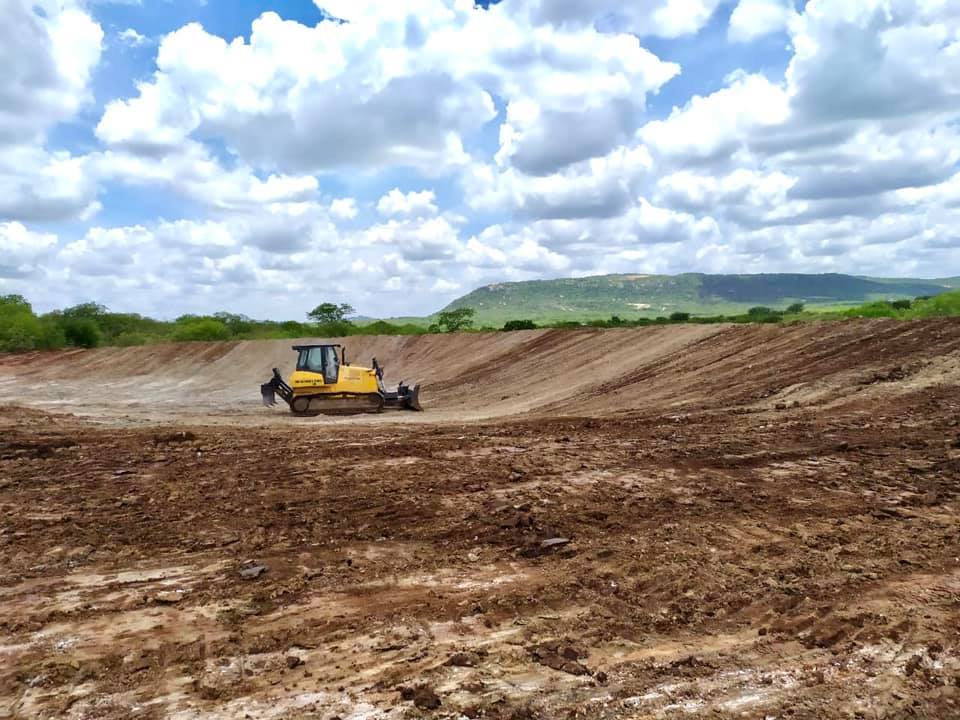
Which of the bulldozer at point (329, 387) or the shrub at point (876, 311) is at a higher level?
the shrub at point (876, 311)

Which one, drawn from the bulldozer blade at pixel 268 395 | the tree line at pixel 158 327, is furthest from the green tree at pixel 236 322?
the bulldozer blade at pixel 268 395

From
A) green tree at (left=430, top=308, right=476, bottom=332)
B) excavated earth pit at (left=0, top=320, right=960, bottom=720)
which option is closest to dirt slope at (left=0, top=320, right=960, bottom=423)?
excavated earth pit at (left=0, top=320, right=960, bottom=720)

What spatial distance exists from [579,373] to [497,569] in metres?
19.9

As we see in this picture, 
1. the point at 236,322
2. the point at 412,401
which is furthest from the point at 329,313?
the point at 412,401

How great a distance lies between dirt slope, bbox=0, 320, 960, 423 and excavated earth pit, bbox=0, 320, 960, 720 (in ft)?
9.06

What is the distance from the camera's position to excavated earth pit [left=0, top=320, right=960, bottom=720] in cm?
432

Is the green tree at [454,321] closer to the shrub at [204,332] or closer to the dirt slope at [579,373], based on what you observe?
the dirt slope at [579,373]

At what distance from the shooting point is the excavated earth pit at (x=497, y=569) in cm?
432

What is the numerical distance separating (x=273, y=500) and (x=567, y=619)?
4.31m

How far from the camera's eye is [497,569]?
6.22 metres

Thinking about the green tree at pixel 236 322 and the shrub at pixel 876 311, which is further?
the green tree at pixel 236 322

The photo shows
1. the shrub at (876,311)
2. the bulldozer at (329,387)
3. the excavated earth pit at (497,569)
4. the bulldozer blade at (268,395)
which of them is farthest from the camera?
the shrub at (876,311)

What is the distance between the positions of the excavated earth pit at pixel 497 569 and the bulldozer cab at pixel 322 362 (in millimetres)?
6886

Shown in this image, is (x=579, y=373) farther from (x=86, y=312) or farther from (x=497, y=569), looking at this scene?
(x=86, y=312)
